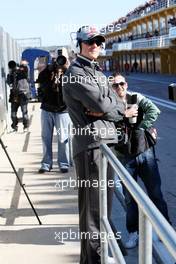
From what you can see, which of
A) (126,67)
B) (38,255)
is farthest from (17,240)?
(126,67)

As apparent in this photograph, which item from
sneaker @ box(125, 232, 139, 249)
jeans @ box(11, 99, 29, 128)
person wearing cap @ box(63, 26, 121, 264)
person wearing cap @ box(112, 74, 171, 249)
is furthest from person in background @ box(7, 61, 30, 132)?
person wearing cap @ box(63, 26, 121, 264)

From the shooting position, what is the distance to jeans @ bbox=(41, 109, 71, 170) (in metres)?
7.86

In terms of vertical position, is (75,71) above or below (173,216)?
above

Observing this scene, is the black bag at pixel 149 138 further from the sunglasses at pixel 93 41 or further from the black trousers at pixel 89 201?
the sunglasses at pixel 93 41

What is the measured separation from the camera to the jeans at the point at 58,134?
786cm

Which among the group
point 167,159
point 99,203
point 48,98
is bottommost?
point 167,159

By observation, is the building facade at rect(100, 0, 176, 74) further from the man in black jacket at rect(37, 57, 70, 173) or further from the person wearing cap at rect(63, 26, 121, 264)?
the person wearing cap at rect(63, 26, 121, 264)

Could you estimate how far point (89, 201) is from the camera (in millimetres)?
3975

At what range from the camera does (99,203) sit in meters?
3.99

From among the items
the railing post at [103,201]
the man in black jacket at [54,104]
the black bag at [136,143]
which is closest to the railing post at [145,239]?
the railing post at [103,201]

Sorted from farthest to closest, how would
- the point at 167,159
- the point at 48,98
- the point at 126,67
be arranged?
the point at 126,67 < the point at 167,159 < the point at 48,98

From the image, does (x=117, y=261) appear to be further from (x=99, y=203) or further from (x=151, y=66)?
(x=151, y=66)

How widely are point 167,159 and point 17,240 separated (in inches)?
207

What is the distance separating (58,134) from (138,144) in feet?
10.9
